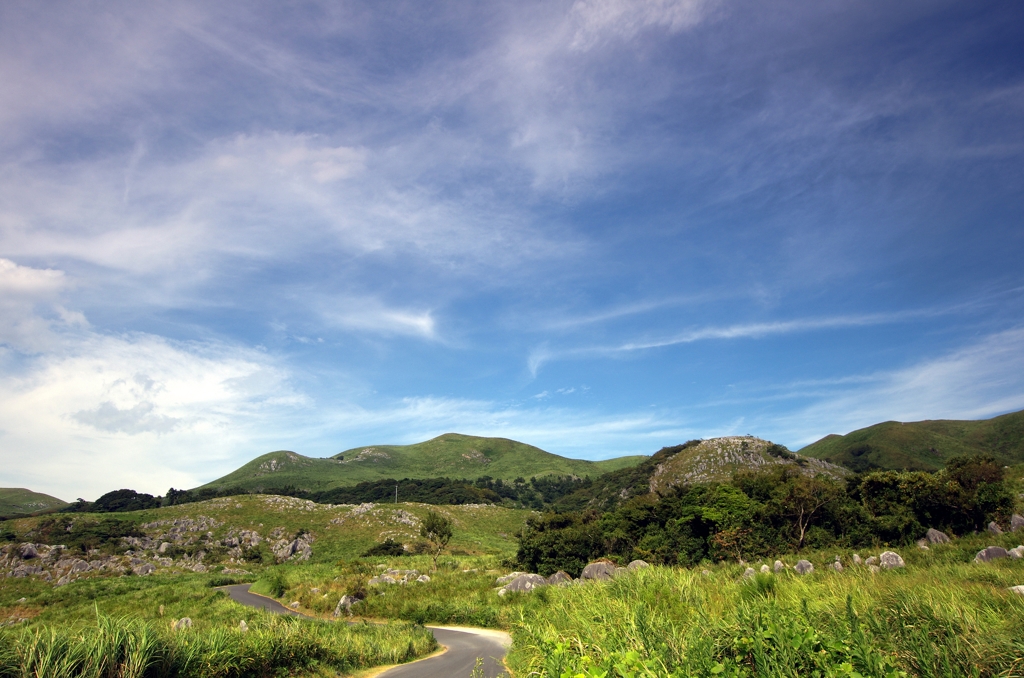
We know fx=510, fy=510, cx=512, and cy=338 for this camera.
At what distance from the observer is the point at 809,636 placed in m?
5.73

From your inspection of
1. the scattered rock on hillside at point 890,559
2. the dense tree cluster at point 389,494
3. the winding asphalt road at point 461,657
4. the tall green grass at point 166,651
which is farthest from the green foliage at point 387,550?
the scattered rock on hillside at point 890,559

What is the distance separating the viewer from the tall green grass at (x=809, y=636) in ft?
17.8

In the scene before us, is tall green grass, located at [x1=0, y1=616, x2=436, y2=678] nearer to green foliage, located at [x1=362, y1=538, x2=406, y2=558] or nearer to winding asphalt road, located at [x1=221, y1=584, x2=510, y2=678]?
winding asphalt road, located at [x1=221, y1=584, x2=510, y2=678]

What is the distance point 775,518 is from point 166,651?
43189 mm

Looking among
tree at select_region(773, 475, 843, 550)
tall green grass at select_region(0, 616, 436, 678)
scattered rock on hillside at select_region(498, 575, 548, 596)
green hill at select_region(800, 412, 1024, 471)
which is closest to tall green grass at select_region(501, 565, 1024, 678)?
tall green grass at select_region(0, 616, 436, 678)

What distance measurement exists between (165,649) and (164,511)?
107 m

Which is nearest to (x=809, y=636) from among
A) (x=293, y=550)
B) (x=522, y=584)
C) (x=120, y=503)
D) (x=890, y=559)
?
(x=890, y=559)

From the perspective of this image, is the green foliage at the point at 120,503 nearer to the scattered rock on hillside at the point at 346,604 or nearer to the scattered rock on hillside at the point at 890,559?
the scattered rock on hillside at the point at 346,604

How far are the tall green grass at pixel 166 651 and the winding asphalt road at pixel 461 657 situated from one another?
233 cm

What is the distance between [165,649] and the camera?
420 inches

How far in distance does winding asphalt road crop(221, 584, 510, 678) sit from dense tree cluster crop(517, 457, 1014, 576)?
1841 cm

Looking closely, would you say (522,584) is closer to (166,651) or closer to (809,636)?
(166,651)

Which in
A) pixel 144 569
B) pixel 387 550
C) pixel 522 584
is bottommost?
pixel 144 569

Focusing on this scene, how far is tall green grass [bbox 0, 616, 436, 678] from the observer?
28.9 feet
